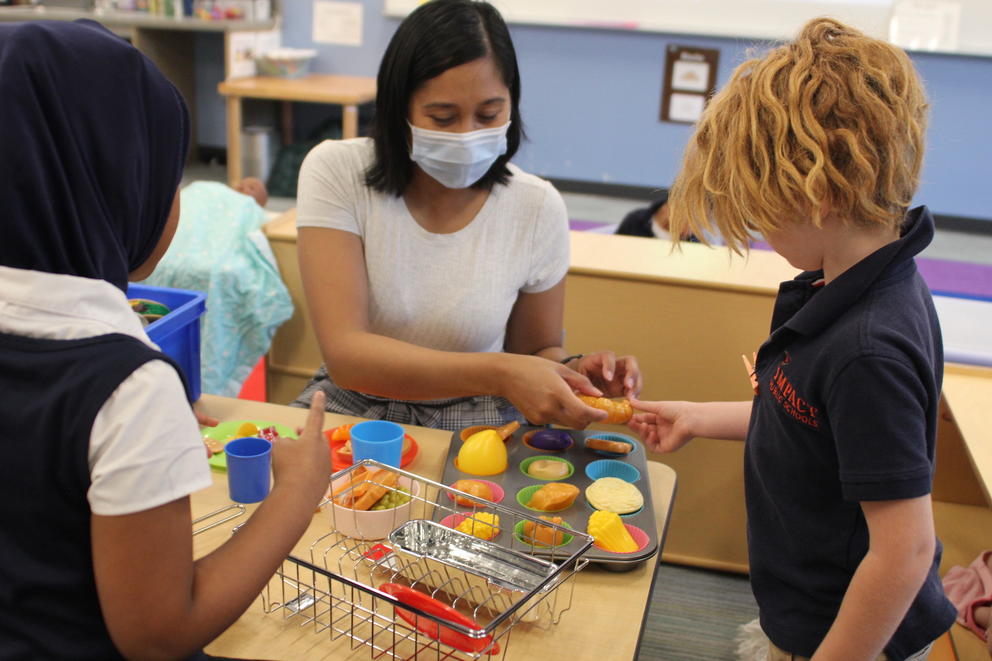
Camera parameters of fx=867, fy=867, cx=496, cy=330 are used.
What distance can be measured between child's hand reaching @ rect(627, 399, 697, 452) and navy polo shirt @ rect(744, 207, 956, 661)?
14 cm

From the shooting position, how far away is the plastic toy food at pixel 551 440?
1294 millimetres

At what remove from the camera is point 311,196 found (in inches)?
60.5

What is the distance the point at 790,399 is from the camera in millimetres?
973

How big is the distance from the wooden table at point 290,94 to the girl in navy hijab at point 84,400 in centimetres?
395

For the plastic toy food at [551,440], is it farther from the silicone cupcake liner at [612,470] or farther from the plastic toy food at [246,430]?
the plastic toy food at [246,430]

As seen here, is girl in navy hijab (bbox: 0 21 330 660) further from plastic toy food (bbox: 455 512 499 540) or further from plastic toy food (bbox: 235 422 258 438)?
plastic toy food (bbox: 235 422 258 438)

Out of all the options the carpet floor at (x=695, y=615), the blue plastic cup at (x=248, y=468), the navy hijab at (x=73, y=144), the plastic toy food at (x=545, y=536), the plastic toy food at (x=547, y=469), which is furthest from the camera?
the carpet floor at (x=695, y=615)

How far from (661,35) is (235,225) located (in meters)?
3.48

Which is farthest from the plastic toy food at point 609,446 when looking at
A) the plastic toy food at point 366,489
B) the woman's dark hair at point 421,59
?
the woman's dark hair at point 421,59

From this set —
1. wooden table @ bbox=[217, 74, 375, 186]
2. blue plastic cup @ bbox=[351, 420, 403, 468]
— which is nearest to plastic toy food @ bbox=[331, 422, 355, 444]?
blue plastic cup @ bbox=[351, 420, 403, 468]

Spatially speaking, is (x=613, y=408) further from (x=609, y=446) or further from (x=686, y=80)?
(x=686, y=80)

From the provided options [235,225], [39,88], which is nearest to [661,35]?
[235,225]

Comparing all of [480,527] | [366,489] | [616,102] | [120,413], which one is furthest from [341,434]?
[616,102]

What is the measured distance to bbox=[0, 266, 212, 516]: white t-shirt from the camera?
0.69 m
